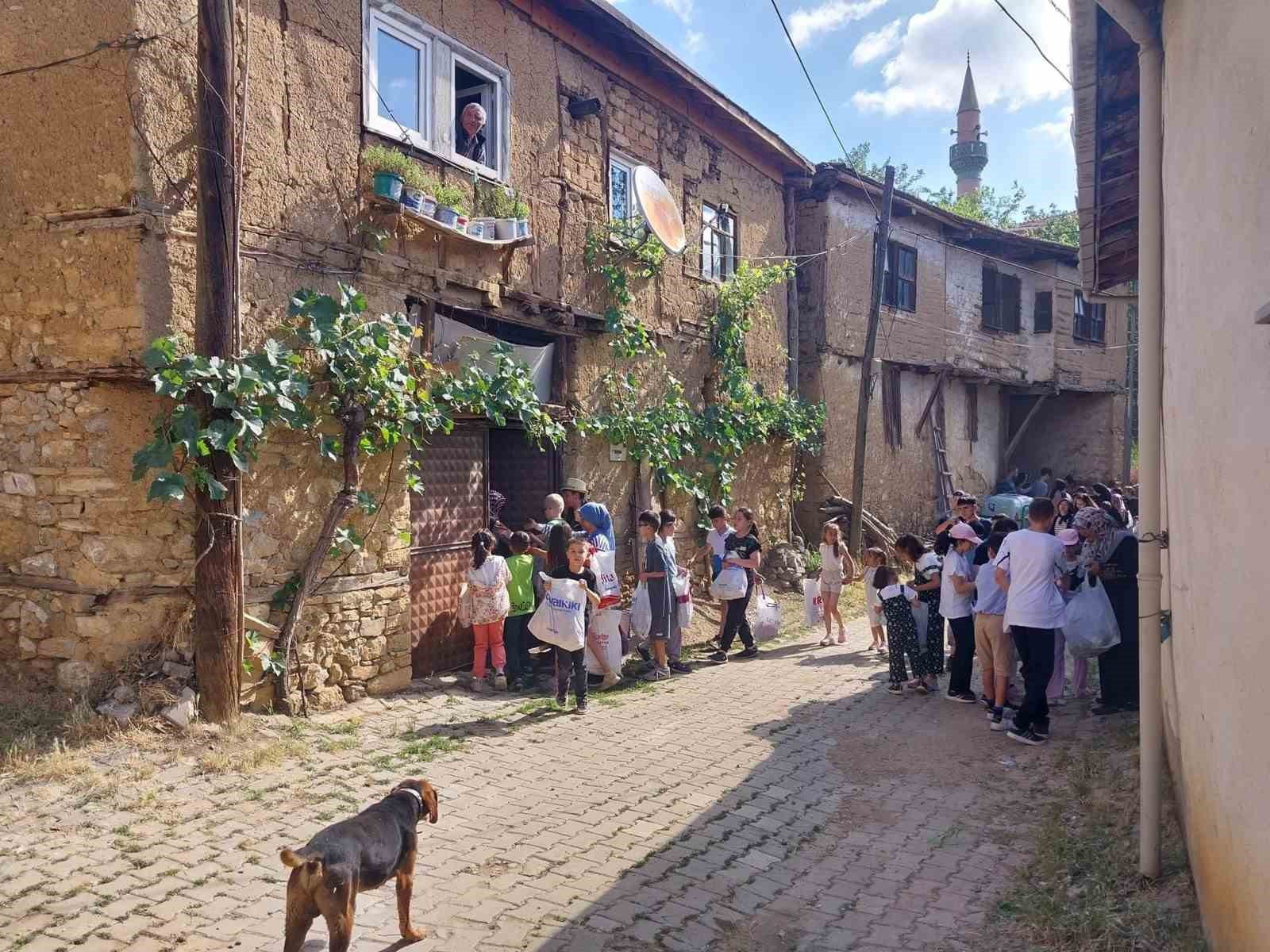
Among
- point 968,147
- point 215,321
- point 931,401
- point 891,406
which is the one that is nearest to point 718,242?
point 891,406

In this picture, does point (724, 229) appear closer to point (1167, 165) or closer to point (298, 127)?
point (298, 127)

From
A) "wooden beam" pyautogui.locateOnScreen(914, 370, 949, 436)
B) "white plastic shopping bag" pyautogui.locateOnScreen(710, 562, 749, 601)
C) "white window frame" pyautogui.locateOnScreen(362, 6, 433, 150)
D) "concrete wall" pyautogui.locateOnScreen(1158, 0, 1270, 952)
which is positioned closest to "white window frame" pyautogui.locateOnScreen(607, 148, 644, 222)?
"white window frame" pyautogui.locateOnScreen(362, 6, 433, 150)

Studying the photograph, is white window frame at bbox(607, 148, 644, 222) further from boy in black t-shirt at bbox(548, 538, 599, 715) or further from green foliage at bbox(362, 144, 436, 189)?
boy in black t-shirt at bbox(548, 538, 599, 715)

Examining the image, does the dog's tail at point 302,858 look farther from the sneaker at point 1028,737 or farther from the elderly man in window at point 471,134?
the elderly man in window at point 471,134

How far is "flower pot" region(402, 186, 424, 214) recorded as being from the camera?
25.8 ft

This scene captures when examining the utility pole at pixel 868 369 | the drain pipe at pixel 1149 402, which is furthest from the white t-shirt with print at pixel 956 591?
the utility pole at pixel 868 369

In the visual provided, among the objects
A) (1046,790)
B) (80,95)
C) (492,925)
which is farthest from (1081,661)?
(80,95)

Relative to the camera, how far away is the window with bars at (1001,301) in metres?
20.7

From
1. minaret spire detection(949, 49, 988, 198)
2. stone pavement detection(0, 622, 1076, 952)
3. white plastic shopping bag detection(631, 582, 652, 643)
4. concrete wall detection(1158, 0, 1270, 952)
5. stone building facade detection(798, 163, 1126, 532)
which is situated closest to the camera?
concrete wall detection(1158, 0, 1270, 952)

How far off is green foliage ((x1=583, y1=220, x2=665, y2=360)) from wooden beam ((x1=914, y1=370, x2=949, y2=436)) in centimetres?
920

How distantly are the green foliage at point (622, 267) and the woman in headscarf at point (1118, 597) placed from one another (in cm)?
538

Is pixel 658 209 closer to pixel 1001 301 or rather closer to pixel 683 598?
pixel 683 598

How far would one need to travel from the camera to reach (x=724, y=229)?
13602mm

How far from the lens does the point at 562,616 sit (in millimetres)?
7391
